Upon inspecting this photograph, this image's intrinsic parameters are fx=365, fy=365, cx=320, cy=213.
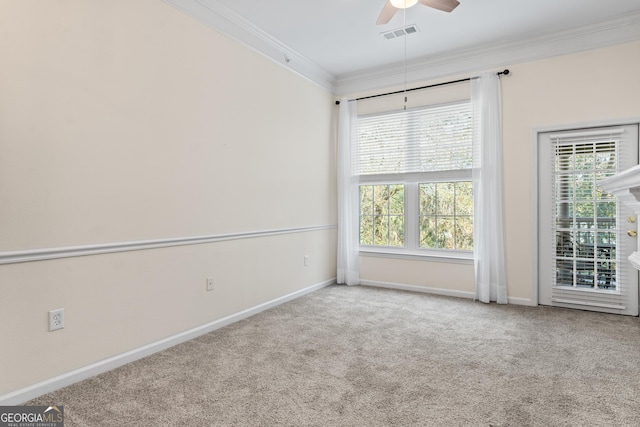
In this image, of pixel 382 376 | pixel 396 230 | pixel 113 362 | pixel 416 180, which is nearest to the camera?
pixel 382 376

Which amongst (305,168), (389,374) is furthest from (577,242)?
(305,168)

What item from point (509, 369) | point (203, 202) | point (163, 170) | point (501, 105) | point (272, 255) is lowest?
point (509, 369)

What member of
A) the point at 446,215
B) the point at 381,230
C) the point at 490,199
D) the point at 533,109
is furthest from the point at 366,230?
the point at 533,109

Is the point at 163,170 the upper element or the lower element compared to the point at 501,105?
lower

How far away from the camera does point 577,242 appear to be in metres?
3.81

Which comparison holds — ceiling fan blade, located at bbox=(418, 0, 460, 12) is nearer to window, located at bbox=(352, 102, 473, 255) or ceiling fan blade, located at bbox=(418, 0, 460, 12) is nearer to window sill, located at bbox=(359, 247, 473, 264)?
window, located at bbox=(352, 102, 473, 255)

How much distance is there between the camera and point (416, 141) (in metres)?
4.64

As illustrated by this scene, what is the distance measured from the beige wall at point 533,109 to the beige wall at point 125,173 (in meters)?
2.46

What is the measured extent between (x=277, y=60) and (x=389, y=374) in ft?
10.9

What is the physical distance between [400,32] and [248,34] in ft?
5.08

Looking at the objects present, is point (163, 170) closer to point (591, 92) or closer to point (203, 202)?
point (203, 202)

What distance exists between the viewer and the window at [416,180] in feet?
14.4

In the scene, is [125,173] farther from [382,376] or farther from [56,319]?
[382,376]

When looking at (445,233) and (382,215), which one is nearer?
(445,233)
